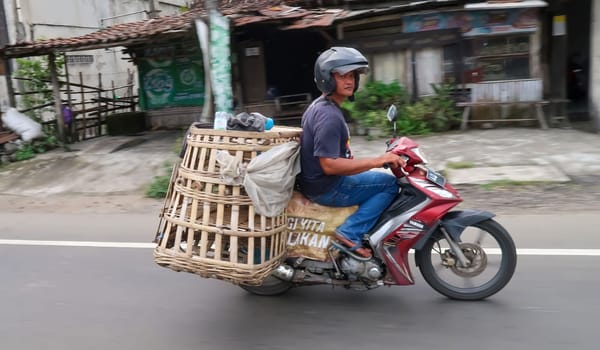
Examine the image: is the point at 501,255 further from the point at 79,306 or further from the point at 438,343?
the point at 79,306

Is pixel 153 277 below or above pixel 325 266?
below

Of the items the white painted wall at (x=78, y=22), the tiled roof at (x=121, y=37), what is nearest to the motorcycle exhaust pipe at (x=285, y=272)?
the tiled roof at (x=121, y=37)

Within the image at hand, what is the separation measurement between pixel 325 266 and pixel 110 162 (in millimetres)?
7504

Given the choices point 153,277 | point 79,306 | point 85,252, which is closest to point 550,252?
point 153,277

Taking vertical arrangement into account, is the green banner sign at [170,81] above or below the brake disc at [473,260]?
above

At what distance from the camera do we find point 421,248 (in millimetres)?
3553

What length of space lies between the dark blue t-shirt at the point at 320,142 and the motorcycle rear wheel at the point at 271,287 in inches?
28.9

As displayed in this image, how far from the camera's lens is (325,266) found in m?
3.57

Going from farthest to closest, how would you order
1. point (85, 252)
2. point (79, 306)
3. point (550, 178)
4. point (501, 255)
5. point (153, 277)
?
Result: point (550, 178) → point (85, 252) → point (153, 277) → point (79, 306) → point (501, 255)

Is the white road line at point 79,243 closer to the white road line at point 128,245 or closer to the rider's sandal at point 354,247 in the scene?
the white road line at point 128,245

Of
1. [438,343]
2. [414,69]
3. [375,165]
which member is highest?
[414,69]

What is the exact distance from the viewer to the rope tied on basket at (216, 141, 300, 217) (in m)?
3.10

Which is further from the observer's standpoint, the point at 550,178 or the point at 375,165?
the point at 550,178

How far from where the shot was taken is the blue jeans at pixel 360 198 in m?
3.48
